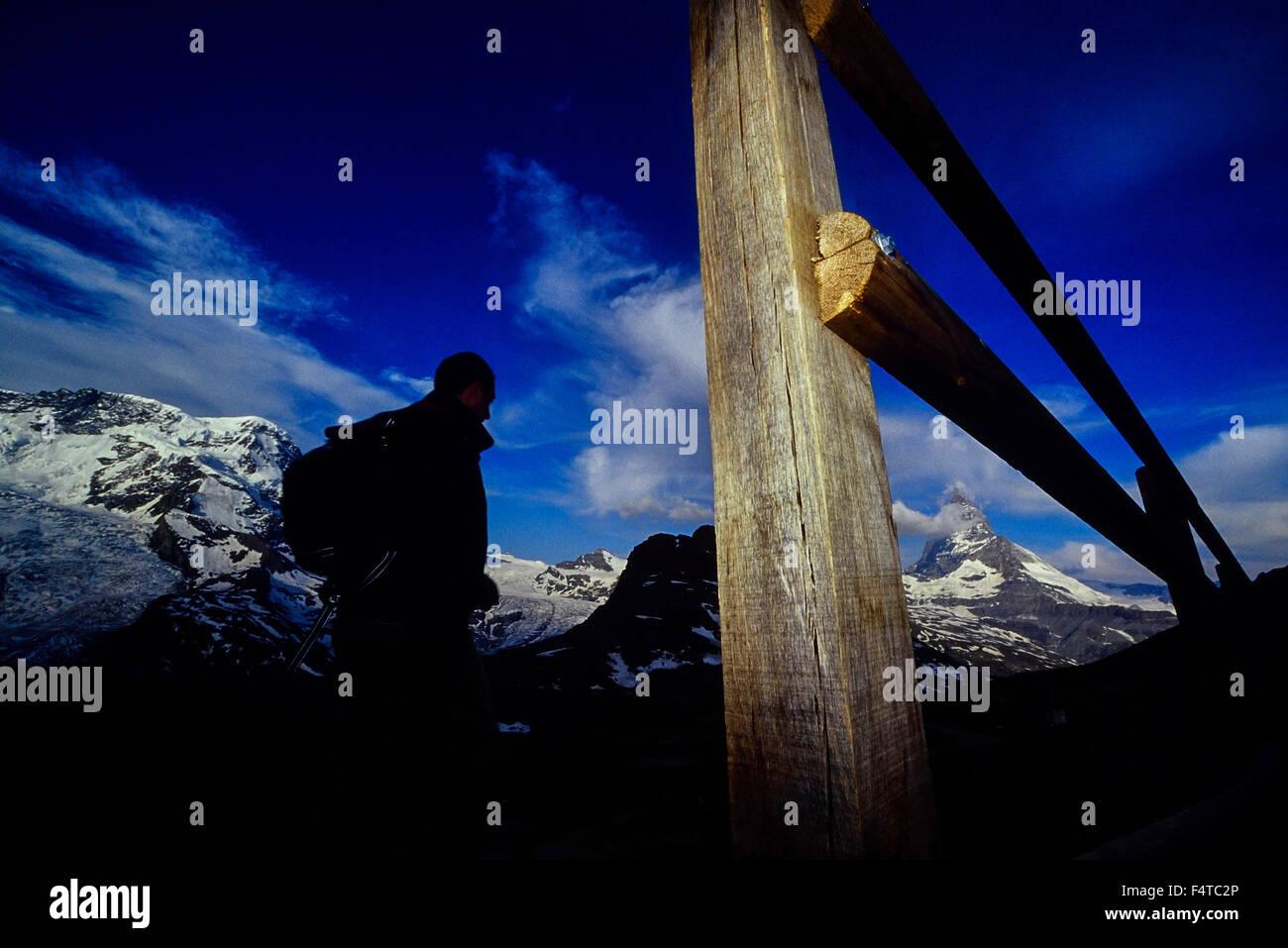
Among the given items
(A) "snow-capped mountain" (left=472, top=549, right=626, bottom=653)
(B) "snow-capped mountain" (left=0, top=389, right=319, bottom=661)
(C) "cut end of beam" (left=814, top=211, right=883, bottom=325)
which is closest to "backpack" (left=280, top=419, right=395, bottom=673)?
(C) "cut end of beam" (left=814, top=211, right=883, bottom=325)

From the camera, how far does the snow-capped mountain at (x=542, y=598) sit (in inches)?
2004

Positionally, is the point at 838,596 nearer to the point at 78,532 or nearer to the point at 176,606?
the point at 176,606

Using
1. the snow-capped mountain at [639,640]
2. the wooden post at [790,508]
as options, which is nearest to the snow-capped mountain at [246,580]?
the snow-capped mountain at [639,640]

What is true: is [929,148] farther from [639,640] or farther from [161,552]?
[161,552]

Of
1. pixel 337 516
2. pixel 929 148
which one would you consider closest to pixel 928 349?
pixel 929 148

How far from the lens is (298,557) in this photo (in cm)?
331

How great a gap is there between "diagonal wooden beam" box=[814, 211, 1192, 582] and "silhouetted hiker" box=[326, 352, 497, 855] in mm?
3147

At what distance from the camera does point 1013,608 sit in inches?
4122

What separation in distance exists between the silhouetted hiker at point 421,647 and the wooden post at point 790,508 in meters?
2.91

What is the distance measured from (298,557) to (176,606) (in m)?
30.1

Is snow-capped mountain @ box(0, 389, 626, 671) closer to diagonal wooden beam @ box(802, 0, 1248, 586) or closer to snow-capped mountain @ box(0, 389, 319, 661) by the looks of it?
snow-capped mountain @ box(0, 389, 319, 661)

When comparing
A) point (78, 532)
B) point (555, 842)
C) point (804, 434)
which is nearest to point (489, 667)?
point (555, 842)
